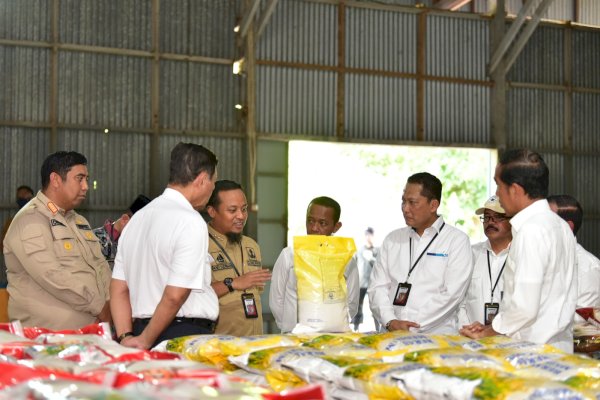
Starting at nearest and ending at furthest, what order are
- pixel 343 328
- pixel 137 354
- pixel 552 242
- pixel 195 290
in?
pixel 137 354 < pixel 552 242 < pixel 195 290 < pixel 343 328

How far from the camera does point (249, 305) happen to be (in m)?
4.13

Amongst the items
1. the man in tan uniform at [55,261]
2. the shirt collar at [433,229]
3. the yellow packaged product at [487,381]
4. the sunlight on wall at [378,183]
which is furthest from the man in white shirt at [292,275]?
the sunlight on wall at [378,183]

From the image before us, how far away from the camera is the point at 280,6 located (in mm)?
11195

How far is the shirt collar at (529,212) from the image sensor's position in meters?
3.11

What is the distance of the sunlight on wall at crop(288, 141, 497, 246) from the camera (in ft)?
44.6

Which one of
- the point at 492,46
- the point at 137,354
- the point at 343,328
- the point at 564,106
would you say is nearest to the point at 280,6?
the point at 492,46

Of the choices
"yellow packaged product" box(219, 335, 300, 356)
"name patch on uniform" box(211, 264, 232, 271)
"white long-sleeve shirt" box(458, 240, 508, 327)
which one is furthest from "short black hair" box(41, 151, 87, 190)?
"white long-sleeve shirt" box(458, 240, 508, 327)

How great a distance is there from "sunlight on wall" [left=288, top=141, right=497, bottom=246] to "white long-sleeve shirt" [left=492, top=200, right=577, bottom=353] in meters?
9.63

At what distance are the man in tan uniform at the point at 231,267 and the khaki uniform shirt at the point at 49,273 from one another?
1.86 ft

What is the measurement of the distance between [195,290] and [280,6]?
8373 mm

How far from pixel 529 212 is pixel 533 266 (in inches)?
9.2

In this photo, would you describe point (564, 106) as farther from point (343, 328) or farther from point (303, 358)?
point (303, 358)

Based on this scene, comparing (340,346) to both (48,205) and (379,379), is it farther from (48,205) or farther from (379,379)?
(48,205)

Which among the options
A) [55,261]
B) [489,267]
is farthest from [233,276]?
[489,267]
